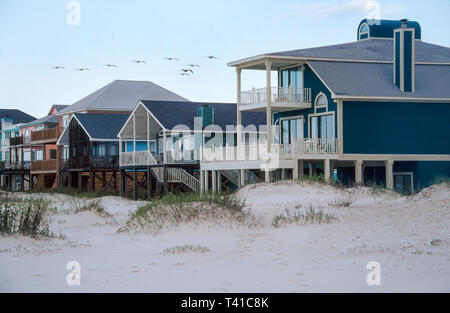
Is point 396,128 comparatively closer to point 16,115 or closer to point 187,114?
point 187,114

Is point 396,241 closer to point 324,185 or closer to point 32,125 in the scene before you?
point 324,185

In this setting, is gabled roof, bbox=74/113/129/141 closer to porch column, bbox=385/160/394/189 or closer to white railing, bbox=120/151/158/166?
white railing, bbox=120/151/158/166

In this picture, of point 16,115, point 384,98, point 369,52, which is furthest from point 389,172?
point 16,115

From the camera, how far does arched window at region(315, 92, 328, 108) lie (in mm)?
32969

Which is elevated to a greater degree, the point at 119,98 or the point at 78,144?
the point at 119,98

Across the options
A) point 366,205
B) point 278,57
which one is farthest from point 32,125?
point 366,205

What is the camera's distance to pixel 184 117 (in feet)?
139

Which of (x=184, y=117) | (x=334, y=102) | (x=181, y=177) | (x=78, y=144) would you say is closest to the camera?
(x=334, y=102)

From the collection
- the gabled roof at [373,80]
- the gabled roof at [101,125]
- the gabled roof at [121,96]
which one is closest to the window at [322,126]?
the gabled roof at [373,80]

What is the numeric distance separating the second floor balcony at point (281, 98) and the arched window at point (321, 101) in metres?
0.60

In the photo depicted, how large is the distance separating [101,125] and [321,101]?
2344cm

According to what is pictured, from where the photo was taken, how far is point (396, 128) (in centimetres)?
3266

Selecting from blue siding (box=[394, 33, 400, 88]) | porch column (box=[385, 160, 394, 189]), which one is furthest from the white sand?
blue siding (box=[394, 33, 400, 88])

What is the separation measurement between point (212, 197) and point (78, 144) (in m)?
35.6
